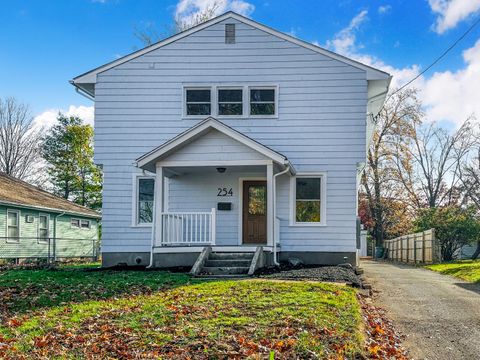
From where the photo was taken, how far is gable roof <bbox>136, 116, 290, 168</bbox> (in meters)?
14.0

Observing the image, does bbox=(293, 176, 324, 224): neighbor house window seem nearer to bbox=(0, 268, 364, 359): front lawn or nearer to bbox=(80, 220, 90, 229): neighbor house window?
bbox=(0, 268, 364, 359): front lawn

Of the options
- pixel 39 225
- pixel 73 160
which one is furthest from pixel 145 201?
pixel 73 160

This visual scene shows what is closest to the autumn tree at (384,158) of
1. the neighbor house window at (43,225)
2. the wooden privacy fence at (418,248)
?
the wooden privacy fence at (418,248)

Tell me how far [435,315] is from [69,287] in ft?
21.6

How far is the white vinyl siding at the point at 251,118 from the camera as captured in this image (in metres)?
16.0

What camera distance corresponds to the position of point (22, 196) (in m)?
26.4

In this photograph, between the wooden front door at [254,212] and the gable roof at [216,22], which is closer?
the gable roof at [216,22]

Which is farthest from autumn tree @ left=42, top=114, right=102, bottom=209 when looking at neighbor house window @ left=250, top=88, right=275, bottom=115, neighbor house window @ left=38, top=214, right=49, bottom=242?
neighbor house window @ left=250, top=88, right=275, bottom=115

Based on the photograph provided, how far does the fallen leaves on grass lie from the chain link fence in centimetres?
1732

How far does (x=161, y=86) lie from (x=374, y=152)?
88.9 ft

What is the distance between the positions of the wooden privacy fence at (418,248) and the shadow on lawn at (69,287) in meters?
14.8

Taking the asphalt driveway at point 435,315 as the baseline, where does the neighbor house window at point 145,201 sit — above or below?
above

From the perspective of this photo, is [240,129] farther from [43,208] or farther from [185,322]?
[43,208]

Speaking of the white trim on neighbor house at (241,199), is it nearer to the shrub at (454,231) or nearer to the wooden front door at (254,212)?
the wooden front door at (254,212)
